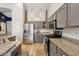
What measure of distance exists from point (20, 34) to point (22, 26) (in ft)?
1.41

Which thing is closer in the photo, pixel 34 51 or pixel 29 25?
pixel 34 51

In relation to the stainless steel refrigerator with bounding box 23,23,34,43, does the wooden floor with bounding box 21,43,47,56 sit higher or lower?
lower

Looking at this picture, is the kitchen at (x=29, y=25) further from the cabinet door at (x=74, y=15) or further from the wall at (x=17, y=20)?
the cabinet door at (x=74, y=15)

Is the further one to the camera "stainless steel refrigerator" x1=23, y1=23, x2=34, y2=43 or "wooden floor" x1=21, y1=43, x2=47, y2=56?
"stainless steel refrigerator" x1=23, y1=23, x2=34, y2=43

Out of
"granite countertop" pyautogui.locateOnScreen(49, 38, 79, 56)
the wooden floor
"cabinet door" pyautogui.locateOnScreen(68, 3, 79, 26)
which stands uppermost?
"cabinet door" pyautogui.locateOnScreen(68, 3, 79, 26)

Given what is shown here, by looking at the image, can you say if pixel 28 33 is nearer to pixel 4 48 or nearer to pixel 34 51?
pixel 34 51

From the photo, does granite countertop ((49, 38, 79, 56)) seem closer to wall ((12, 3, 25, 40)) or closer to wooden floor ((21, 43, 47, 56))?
wooden floor ((21, 43, 47, 56))

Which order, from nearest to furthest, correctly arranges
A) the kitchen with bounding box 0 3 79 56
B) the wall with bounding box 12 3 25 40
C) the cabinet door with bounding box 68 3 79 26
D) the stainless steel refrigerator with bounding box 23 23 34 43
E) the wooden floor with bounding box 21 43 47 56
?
the cabinet door with bounding box 68 3 79 26 → the wooden floor with bounding box 21 43 47 56 → the kitchen with bounding box 0 3 79 56 → the wall with bounding box 12 3 25 40 → the stainless steel refrigerator with bounding box 23 23 34 43

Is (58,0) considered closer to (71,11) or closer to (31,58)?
(71,11)

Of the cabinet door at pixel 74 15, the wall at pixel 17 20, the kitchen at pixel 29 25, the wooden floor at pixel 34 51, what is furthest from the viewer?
the wall at pixel 17 20

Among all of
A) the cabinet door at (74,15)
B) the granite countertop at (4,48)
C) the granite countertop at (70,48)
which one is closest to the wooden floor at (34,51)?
the granite countertop at (4,48)

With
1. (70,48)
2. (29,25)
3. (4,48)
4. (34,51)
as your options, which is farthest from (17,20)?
(70,48)

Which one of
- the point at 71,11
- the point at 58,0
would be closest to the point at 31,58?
the point at 58,0

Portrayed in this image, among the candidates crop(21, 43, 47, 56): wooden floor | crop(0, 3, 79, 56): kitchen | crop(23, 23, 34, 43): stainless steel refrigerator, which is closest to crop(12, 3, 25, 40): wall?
crop(0, 3, 79, 56): kitchen
